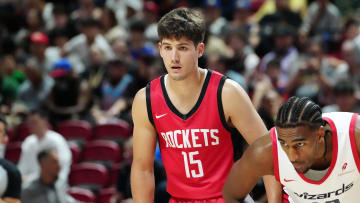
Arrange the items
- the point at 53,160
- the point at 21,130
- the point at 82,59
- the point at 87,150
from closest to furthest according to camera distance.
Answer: the point at 53,160 < the point at 87,150 < the point at 21,130 < the point at 82,59

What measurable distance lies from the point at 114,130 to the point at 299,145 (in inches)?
235

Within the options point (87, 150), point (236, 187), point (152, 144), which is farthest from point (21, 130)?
point (236, 187)

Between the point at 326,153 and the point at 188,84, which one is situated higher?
the point at 188,84

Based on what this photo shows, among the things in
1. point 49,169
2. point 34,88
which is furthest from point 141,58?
point 49,169

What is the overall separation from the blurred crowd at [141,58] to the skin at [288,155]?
3.98 meters

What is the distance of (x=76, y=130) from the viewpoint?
9.47 m

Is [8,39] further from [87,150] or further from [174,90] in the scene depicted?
[174,90]

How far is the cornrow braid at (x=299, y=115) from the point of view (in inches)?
136

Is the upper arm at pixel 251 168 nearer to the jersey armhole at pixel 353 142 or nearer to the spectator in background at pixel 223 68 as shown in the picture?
the jersey armhole at pixel 353 142

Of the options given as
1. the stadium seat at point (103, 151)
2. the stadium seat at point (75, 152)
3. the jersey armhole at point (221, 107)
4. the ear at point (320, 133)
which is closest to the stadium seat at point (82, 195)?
the stadium seat at point (103, 151)

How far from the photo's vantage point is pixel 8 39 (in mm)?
12445

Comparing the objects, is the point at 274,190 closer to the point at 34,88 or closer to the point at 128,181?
the point at 128,181

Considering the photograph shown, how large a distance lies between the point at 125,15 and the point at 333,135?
9422 millimetres

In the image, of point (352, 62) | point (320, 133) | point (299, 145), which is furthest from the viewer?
point (352, 62)
